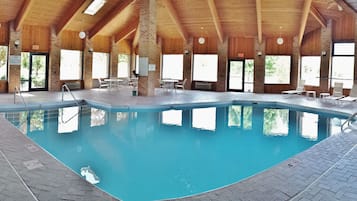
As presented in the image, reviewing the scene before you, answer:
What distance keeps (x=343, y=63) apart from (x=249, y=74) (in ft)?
14.4

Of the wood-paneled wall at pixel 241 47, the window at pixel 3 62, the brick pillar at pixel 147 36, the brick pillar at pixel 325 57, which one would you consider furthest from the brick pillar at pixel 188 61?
the window at pixel 3 62

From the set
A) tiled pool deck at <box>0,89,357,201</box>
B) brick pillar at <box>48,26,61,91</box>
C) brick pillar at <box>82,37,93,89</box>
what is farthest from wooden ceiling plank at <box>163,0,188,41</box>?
tiled pool deck at <box>0,89,357,201</box>

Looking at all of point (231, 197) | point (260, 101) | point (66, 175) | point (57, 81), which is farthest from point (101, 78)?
point (231, 197)

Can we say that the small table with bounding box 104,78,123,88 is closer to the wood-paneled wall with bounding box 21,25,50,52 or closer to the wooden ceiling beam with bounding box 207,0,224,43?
the wood-paneled wall with bounding box 21,25,50,52

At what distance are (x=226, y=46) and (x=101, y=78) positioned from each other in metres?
6.76

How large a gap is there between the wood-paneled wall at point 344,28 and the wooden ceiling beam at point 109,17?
8777 millimetres

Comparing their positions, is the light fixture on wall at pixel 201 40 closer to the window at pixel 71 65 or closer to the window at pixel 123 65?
the window at pixel 123 65

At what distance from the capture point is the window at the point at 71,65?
16219mm

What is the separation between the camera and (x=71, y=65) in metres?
16.6

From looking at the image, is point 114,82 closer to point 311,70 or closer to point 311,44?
point 311,70

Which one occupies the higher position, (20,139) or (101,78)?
(101,78)

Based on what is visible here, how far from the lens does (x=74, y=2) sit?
13797 mm

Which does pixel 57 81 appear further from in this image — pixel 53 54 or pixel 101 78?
pixel 101 78

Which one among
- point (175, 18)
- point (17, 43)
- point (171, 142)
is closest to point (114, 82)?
point (175, 18)
